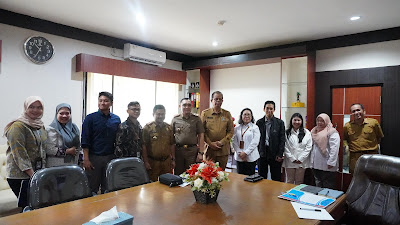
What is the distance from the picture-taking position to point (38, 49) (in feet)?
13.1

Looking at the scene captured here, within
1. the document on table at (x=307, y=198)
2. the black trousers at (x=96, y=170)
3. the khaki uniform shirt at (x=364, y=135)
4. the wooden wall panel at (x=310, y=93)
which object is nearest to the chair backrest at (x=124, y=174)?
the black trousers at (x=96, y=170)

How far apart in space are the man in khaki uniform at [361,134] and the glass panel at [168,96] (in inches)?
133

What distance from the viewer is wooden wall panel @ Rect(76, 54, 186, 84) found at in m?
4.35

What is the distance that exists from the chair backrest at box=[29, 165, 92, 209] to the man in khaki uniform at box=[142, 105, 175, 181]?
1261mm

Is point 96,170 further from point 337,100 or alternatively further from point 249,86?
point 337,100

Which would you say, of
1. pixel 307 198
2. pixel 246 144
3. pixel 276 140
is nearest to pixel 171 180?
pixel 307 198

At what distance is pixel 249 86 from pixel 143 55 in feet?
7.33

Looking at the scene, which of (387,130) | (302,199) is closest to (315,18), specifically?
(387,130)

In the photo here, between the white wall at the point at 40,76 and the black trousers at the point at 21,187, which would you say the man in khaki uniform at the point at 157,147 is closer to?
the black trousers at the point at 21,187

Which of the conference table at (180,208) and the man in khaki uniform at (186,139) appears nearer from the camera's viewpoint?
the conference table at (180,208)

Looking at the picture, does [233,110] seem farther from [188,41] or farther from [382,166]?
[382,166]

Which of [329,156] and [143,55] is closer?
[329,156]

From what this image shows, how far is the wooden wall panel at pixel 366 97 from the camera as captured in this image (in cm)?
421

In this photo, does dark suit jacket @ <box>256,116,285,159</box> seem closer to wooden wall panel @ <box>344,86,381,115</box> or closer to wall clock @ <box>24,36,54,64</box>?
wooden wall panel @ <box>344,86,381,115</box>
